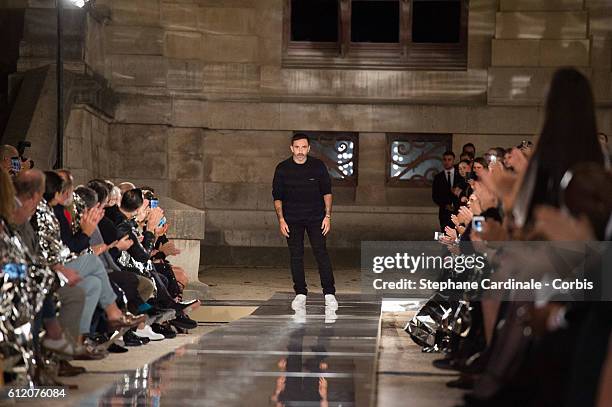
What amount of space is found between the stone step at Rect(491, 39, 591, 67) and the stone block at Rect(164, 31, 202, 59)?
197 inches

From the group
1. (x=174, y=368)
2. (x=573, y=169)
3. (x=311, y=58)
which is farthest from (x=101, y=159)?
(x=573, y=169)

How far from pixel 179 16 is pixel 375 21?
3473mm

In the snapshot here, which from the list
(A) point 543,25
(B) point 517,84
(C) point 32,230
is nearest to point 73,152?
(B) point 517,84

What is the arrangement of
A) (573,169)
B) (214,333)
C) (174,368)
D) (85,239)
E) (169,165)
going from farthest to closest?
(169,165), (214,333), (85,239), (174,368), (573,169)

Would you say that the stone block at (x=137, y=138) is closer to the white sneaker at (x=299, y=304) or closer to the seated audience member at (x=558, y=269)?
the white sneaker at (x=299, y=304)

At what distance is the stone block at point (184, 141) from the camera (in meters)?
19.7

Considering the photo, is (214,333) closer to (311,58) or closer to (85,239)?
(85,239)

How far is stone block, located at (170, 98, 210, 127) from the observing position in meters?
19.6

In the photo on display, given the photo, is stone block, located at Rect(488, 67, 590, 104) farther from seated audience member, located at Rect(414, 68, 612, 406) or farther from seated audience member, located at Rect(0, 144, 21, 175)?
seated audience member, located at Rect(414, 68, 612, 406)

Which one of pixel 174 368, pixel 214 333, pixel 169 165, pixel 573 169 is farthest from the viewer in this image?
pixel 169 165

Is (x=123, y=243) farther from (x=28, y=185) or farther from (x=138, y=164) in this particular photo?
(x=138, y=164)

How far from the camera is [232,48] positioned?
1981 centimetres

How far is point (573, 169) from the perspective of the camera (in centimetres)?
447

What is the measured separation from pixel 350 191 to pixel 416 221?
131cm
